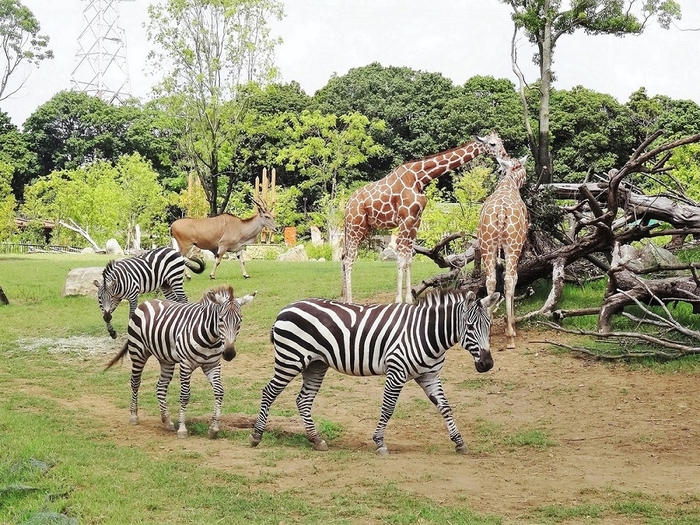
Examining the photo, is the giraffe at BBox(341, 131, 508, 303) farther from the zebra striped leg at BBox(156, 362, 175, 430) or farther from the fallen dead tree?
the zebra striped leg at BBox(156, 362, 175, 430)

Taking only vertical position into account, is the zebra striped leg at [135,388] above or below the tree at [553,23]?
below

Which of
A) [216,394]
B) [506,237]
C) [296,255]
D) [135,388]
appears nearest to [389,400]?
[216,394]

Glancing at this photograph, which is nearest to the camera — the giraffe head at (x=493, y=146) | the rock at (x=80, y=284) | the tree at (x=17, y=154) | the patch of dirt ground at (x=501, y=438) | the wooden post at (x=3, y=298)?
the patch of dirt ground at (x=501, y=438)

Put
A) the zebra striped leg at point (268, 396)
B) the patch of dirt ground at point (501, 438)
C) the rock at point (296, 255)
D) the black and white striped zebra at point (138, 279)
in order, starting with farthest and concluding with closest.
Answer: the rock at point (296, 255) → the black and white striped zebra at point (138, 279) → the zebra striped leg at point (268, 396) → the patch of dirt ground at point (501, 438)

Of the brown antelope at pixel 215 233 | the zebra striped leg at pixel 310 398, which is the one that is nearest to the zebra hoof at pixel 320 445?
the zebra striped leg at pixel 310 398

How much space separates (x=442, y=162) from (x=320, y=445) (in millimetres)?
7585

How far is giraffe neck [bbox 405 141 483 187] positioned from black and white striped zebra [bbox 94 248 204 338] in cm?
455

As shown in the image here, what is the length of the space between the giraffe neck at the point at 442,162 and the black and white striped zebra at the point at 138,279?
4551 mm

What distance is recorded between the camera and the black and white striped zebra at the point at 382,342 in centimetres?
758

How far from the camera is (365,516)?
19.0 ft

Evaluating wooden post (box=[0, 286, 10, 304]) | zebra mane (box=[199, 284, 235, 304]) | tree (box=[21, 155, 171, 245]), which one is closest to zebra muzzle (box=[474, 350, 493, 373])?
zebra mane (box=[199, 284, 235, 304])

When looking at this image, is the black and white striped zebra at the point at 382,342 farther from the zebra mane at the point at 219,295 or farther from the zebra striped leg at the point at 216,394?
the zebra mane at the point at 219,295

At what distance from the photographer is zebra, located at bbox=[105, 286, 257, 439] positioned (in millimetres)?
7938

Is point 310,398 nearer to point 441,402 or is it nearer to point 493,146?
point 441,402
